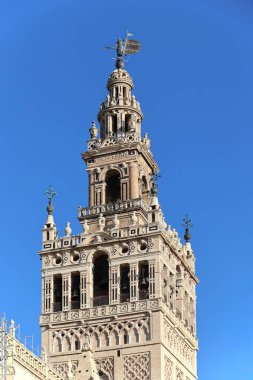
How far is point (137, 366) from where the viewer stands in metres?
67.5

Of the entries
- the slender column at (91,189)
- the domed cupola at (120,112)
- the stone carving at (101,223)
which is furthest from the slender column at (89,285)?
the domed cupola at (120,112)

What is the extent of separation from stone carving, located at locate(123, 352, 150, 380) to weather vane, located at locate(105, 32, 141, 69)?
1937 centimetres

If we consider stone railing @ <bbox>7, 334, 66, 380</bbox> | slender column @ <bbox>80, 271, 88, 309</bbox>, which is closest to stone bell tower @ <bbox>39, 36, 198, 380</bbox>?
slender column @ <bbox>80, 271, 88, 309</bbox>

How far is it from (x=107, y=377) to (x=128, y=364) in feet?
4.17

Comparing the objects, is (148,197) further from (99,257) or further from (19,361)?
(19,361)

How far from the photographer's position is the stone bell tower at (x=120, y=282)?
68000 mm

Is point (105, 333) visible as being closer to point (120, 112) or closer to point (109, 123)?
point (109, 123)

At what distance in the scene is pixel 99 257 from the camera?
234 ft

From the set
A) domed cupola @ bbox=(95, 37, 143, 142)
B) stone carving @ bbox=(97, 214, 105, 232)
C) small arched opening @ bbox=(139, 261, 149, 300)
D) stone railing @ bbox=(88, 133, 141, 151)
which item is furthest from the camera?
domed cupola @ bbox=(95, 37, 143, 142)

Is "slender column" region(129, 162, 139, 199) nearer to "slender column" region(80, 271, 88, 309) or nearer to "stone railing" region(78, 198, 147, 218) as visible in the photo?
"stone railing" region(78, 198, 147, 218)

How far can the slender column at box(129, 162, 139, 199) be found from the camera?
73312 millimetres

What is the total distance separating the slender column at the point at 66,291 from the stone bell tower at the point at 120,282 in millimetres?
53

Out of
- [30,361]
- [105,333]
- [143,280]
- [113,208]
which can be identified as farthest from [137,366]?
[30,361]

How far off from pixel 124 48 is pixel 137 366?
21071 millimetres
